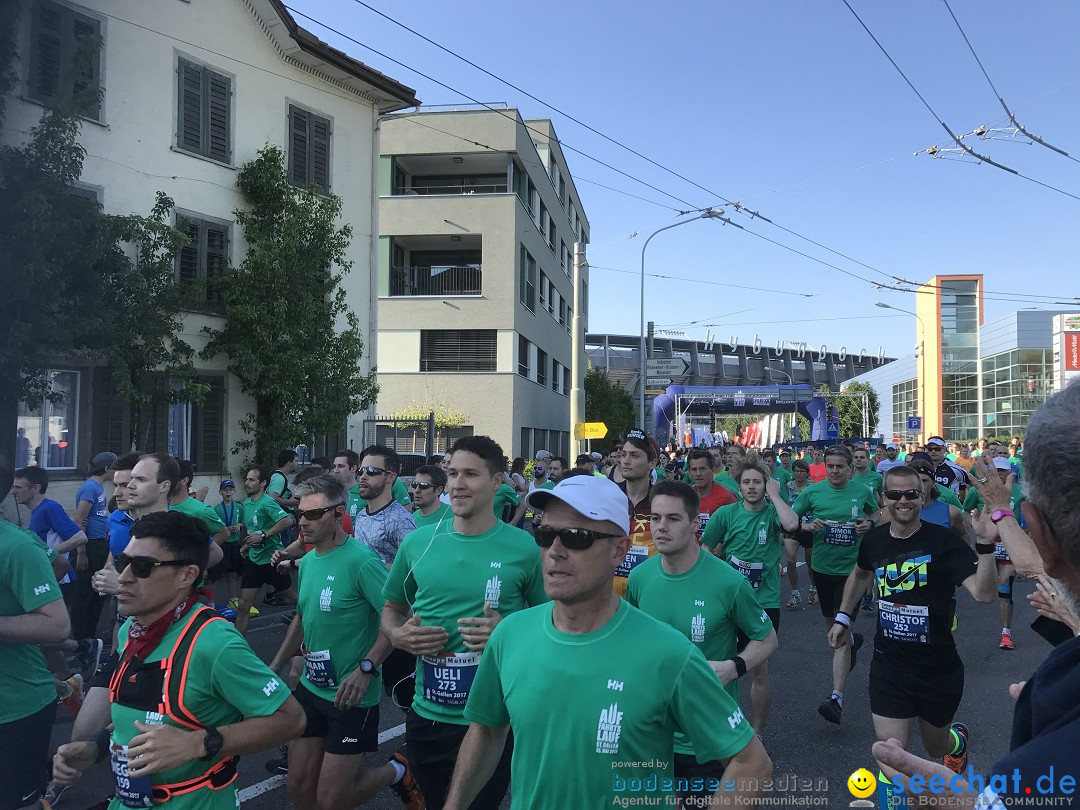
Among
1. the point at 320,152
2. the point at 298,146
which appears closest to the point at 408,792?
the point at 298,146

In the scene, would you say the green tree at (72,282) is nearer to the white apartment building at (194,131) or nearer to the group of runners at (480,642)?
the white apartment building at (194,131)

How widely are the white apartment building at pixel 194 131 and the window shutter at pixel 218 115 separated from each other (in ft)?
0.07

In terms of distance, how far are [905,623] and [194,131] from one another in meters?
15.9

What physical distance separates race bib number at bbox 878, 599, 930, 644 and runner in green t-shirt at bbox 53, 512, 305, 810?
371 centimetres

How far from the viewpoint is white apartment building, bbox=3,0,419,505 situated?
44.4 feet

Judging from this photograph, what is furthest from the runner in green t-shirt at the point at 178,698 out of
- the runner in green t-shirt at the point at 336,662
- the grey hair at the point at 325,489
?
the grey hair at the point at 325,489

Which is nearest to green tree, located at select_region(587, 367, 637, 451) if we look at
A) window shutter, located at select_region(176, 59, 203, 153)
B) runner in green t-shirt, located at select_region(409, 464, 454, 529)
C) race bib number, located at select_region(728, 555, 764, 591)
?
window shutter, located at select_region(176, 59, 203, 153)

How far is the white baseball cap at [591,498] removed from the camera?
2531 mm

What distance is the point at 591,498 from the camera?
2566 mm

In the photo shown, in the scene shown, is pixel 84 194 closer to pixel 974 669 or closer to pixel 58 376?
pixel 58 376

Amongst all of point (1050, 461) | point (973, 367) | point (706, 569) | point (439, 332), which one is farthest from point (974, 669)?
point (973, 367)

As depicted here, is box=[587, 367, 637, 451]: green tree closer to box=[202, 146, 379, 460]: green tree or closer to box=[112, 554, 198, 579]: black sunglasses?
box=[202, 146, 379, 460]: green tree

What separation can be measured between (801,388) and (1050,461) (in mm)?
40131

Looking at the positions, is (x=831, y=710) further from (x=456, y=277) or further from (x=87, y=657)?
(x=456, y=277)
